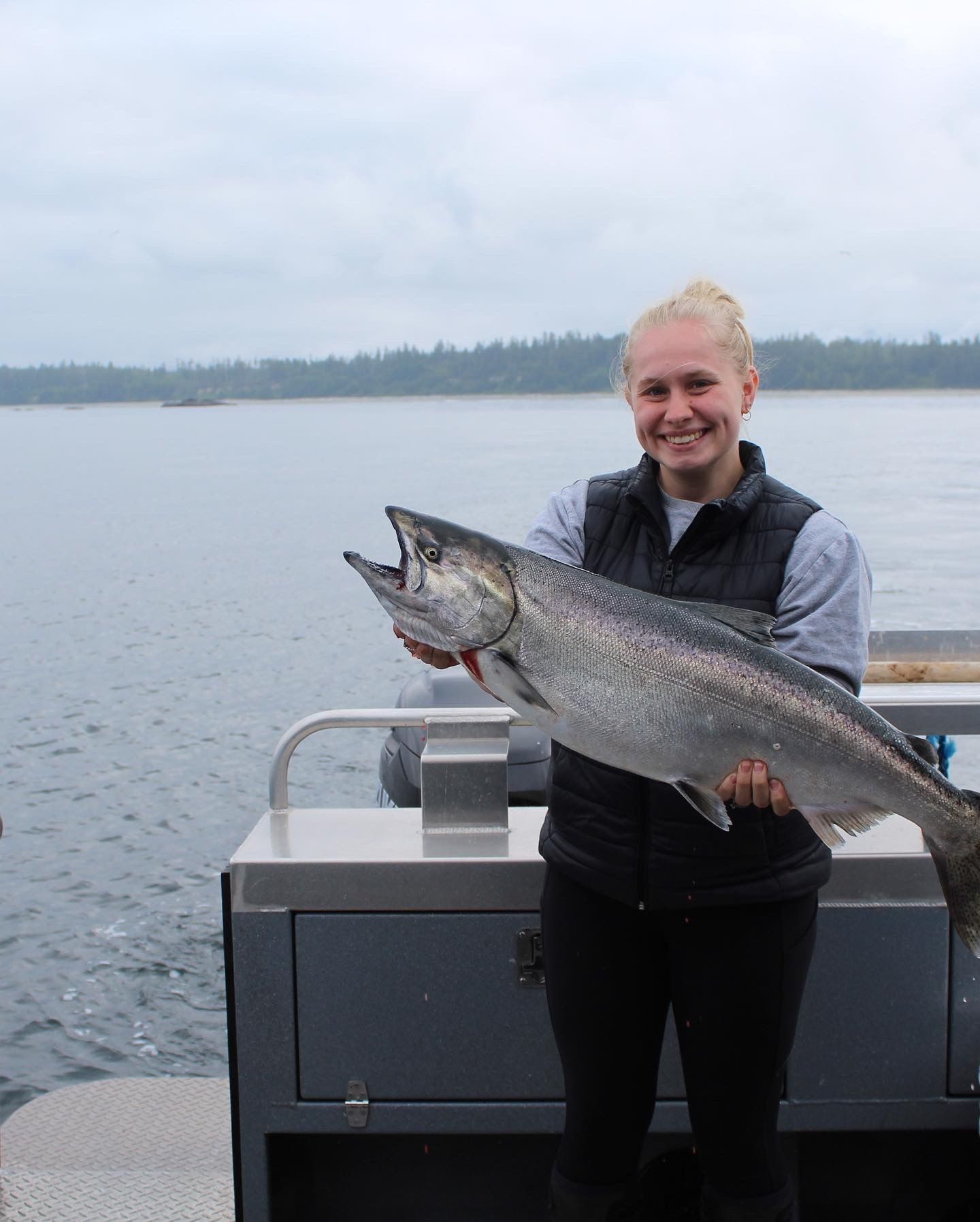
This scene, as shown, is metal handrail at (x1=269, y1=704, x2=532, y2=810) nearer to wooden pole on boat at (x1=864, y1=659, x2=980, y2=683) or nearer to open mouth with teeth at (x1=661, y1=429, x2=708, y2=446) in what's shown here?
open mouth with teeth at (x1=661, y1=429, x2=708, y2=446)

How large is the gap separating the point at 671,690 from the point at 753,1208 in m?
0.99

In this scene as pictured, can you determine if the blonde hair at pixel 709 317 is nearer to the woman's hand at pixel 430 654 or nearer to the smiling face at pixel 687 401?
the smiling face at pixel 687 401

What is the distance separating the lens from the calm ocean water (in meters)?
7.41

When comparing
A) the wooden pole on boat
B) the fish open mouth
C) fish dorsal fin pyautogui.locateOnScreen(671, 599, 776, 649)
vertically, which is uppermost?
the fish open mouth

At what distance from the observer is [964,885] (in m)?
2.29

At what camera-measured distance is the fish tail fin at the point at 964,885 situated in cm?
228

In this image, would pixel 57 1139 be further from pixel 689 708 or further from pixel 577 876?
pixel 689 708

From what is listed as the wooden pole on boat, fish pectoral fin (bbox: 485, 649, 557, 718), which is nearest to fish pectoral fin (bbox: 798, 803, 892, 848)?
fish pectoral fin (bbox: 485, 649, 557, 718)

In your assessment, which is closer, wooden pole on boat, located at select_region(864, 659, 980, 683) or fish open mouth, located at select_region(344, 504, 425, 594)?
fish open mouth, located at select_region(344, 504, 425, 594)

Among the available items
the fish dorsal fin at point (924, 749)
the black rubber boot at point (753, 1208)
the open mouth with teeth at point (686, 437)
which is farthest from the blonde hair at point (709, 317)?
the black rubber boot at point (753, 1208)

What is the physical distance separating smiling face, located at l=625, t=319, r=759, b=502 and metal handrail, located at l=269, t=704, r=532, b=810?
705 mm

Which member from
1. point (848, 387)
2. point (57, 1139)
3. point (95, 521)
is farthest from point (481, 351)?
point (57, 1139)

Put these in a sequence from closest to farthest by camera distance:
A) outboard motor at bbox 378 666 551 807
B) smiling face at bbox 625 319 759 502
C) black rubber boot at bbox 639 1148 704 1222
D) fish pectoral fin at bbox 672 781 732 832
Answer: fish pectoral fin at bbox 672 781 732 832, smiling face at bbox 625 319 759 502, black rubber boot at bbox 639 1148 704 1222, outboard motor at bbox 378 666 551 807

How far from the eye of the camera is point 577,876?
7.77 feet
